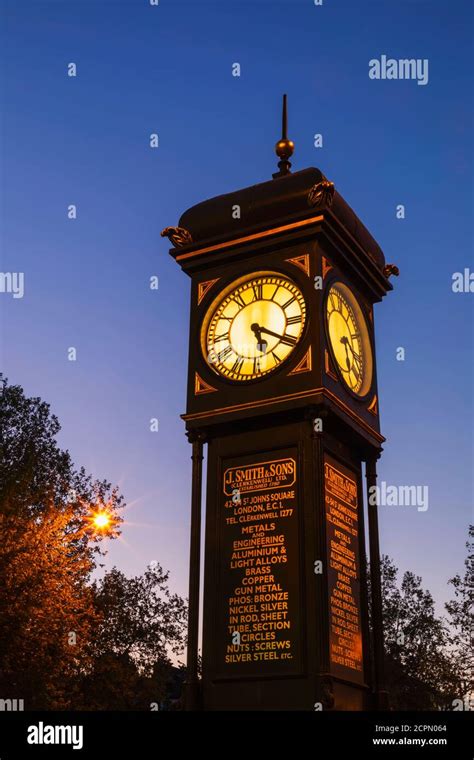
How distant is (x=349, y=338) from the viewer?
17219 millimetres

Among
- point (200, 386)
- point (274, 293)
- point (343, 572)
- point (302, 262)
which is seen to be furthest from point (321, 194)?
point (343, 572)

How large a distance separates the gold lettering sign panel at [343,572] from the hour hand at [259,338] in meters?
2.18

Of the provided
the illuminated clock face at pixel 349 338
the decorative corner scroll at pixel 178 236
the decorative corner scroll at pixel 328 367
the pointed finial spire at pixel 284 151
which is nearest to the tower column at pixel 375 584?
the illuminated clock face at pixel 349 338

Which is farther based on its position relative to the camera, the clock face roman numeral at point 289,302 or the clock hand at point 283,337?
the clock face roman numeral at point 289,302

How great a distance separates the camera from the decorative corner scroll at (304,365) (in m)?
15.6

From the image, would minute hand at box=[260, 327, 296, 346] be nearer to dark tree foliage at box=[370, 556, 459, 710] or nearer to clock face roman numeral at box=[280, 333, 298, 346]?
clock face roman numeral at box=[280, 333, 298, 346]

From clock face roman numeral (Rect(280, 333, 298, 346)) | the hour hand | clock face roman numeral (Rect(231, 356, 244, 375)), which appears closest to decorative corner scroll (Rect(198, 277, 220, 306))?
the hour hand

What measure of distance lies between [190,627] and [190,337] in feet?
17.1

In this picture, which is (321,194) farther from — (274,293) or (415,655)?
(415,655)

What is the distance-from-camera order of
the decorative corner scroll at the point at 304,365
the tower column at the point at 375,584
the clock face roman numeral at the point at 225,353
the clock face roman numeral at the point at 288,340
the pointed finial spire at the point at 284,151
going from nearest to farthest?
the decorative corner scroll at the point at 304,365 → the tower column at the point at 375,584 → the clock face roman numeral at the point at 288,340 → the clock face roman numeral at the point at 225,353 → the pointed finial spire at the point at 284,151

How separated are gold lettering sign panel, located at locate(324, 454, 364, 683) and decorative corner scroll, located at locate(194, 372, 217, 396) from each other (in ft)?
7.88

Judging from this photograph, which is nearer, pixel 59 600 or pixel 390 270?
pixel 390 270

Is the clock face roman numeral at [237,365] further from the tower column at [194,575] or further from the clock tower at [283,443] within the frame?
the tower column at [194,575]

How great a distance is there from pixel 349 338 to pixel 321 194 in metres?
2.71
